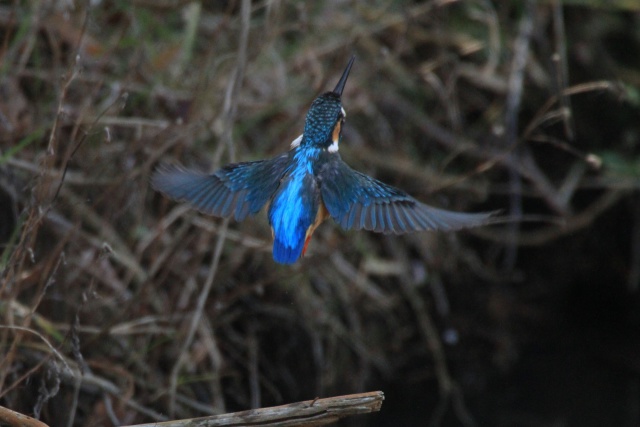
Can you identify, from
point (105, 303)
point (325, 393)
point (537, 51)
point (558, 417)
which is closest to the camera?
point (105, 303)

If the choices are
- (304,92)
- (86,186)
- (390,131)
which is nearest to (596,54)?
(390,131)

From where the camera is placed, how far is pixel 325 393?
12.3 feet

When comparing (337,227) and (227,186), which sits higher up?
(337,227)

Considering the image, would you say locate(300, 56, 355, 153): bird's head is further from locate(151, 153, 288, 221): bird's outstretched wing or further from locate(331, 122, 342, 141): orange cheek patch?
locate(151, 153, 288, 221): bird's outstretched wing

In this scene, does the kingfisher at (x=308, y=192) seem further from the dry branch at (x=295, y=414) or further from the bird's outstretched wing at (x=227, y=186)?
the dry branch at (x=295, y=414)

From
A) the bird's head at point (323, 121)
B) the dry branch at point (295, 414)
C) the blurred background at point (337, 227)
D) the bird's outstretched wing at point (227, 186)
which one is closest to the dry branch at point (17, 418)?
the dry branch at point (295, 414)

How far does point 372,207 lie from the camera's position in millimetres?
2309

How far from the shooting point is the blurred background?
9.96 feet

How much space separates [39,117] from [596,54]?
2.61 metres

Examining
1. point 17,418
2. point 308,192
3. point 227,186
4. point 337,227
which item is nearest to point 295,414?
point 17,418

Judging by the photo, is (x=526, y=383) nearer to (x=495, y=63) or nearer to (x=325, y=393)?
(x=325, y=393)

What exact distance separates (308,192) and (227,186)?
9.6 inches

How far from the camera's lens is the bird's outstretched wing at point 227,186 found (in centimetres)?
228

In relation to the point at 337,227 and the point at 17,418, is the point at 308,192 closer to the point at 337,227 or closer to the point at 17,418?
the point at 17,418
